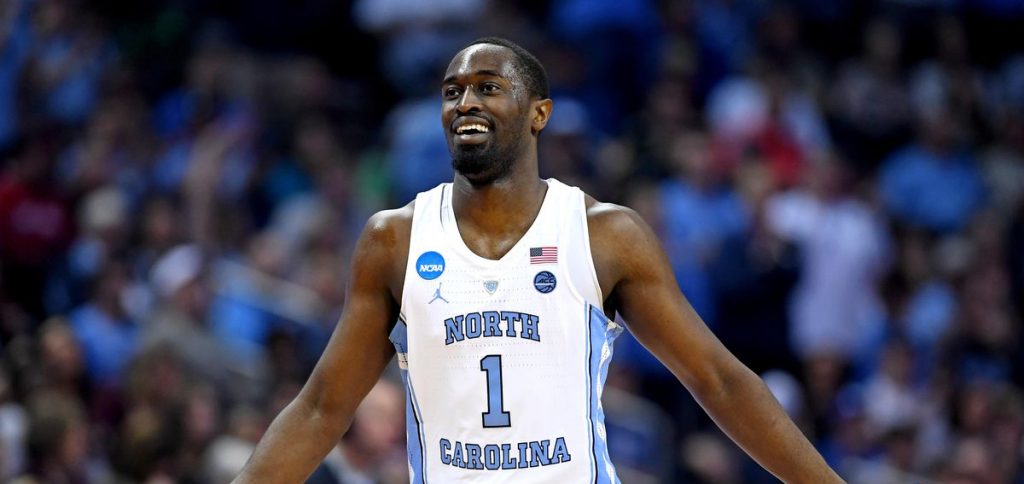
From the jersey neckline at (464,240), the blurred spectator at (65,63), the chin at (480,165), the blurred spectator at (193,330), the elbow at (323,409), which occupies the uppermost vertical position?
the blurred spectator at (65,63)

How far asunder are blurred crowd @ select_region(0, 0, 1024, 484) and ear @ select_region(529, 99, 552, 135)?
159 inches

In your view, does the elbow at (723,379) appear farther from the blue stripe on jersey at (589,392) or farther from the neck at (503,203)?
the neck at (503,203)

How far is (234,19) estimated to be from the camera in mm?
15422

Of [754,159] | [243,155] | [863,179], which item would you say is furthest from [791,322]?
[243,155]

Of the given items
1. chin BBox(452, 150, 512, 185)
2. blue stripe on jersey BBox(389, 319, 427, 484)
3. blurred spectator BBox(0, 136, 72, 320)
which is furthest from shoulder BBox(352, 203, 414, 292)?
blurred spectator BBox(0, 136, 72, 320)

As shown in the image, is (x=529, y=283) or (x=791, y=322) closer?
(x=529, y=283)

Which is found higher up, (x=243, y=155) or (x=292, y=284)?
(x=243, y=155)

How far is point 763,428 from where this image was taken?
535 centimetres

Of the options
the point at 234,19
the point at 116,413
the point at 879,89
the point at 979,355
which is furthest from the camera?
the point at 234,19

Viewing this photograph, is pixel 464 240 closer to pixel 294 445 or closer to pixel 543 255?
pixel 543 255

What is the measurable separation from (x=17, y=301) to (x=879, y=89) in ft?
24.8

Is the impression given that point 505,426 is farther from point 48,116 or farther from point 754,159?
point 48,116

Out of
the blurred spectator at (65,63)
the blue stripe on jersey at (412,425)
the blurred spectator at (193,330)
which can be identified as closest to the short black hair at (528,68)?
the blue stripe on jersey at (412,425)

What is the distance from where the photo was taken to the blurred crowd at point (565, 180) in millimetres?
10812
